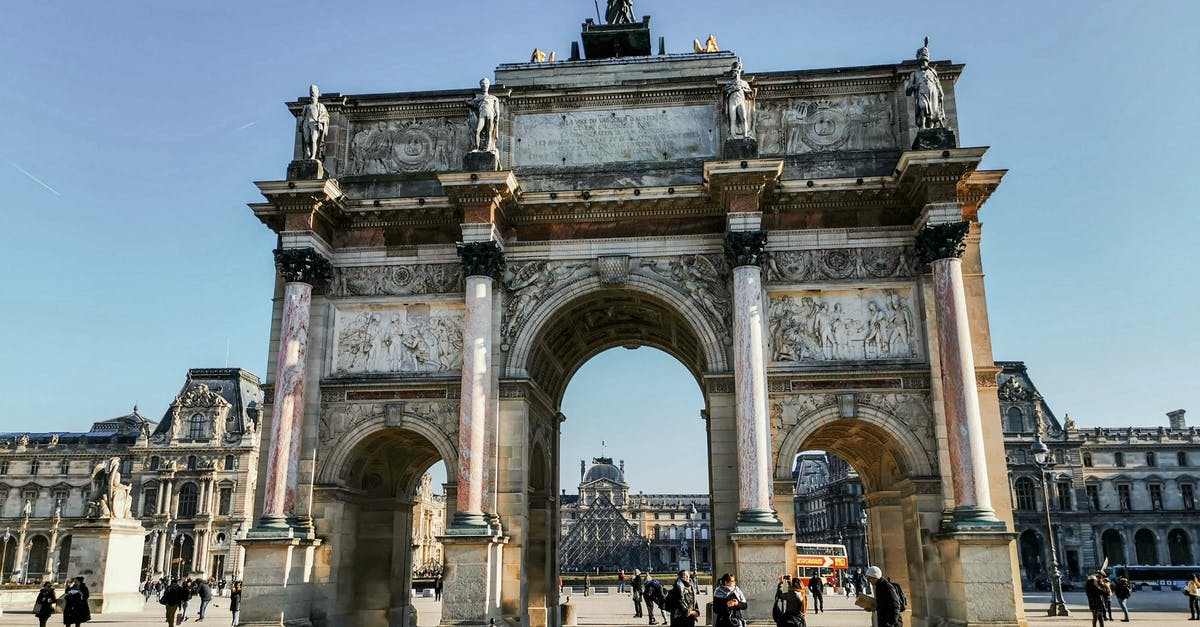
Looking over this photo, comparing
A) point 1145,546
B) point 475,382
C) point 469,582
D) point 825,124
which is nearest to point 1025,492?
point 1145,546

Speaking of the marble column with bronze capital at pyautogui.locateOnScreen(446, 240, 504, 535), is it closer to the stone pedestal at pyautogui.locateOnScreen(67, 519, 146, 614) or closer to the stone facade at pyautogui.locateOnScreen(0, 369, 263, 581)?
the stone pedestal at pyautogui.locateOnScreen(67, 519, 146, 614)

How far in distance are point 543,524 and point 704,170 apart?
10016 mm

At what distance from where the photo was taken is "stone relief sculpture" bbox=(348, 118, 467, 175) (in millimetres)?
23906

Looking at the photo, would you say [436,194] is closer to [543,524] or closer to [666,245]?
[666,245]

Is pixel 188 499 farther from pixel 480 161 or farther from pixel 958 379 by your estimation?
→ pixel 958 379

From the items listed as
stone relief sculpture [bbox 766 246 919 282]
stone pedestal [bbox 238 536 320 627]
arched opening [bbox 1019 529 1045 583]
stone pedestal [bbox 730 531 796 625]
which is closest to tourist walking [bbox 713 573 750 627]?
stone pedestal [bbox 730 531 796 625]

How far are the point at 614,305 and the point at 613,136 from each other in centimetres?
440

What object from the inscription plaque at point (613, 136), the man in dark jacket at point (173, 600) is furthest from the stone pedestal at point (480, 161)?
the man in dark jacket at point (173, 600)

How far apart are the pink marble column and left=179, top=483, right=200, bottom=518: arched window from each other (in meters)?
76.7

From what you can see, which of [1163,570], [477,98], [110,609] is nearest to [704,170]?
[477,98]

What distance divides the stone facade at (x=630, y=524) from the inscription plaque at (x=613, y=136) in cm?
9750

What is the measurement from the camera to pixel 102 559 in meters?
29.3

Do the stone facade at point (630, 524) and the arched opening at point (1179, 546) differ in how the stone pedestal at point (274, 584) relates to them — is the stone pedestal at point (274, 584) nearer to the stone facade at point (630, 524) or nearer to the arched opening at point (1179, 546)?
the arched opening at point (1179, 546)

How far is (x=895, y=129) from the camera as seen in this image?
22906 millimetres
